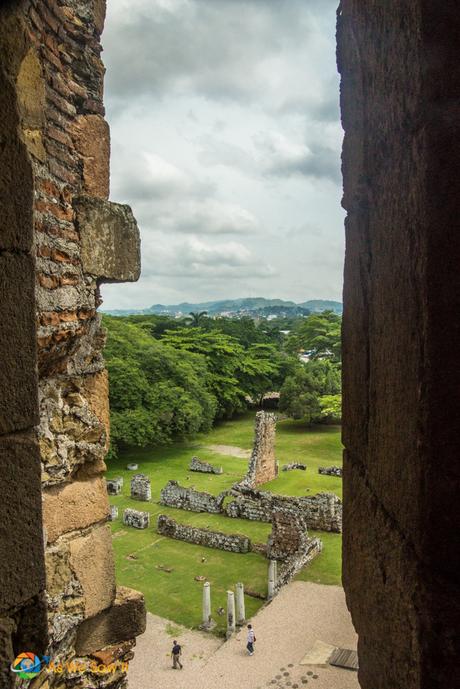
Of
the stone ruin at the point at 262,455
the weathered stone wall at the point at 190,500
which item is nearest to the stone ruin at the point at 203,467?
the stone ruin at the point at 262,455

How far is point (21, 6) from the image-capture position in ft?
6.84

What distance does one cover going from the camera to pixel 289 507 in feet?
51.2

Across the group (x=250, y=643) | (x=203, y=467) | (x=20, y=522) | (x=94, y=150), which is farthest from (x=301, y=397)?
(x=20, y=522)

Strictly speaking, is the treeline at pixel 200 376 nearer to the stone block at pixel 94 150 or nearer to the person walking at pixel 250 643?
the person walking at pixel 250 643

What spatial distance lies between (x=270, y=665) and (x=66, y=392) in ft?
25.3

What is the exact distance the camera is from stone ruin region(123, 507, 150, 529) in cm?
1590

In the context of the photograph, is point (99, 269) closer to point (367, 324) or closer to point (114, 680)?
point (367, 324)

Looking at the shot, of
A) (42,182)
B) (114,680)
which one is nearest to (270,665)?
(114,680)

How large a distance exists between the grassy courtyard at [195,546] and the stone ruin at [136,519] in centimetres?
22

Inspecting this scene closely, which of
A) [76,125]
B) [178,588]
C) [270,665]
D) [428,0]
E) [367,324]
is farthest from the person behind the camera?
[178,588]

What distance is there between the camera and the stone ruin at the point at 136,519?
15.9m

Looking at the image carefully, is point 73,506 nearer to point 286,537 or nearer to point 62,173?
point 62,173

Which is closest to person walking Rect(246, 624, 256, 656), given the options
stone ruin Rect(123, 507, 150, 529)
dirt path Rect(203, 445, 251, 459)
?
stone ruin Rect(123, 507, 150, 529)

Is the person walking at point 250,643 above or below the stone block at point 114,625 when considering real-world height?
below
